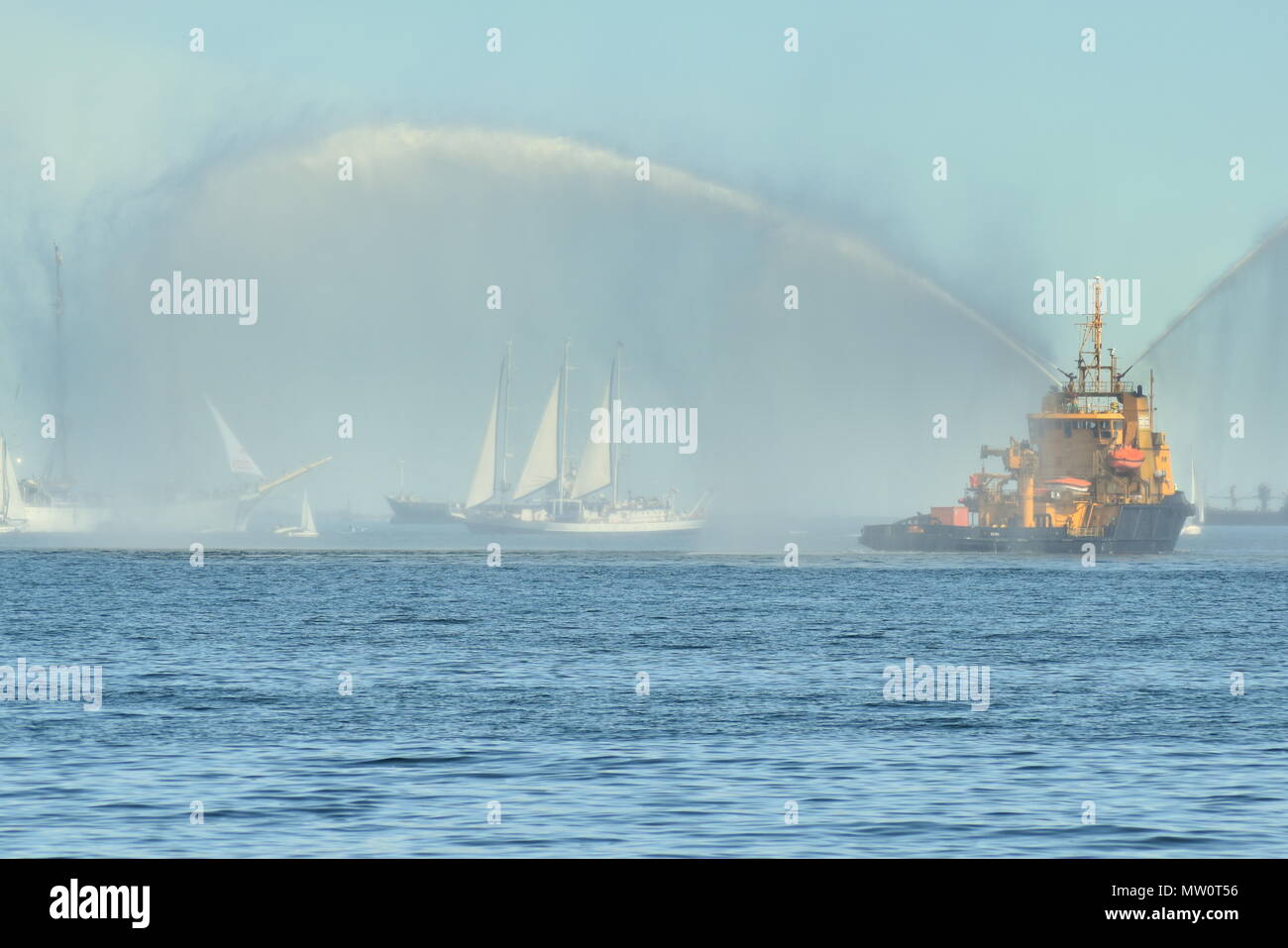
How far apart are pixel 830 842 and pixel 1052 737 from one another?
1208 cm

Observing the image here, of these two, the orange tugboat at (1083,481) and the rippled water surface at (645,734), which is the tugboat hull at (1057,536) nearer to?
the orange tugboat at (1083,481)

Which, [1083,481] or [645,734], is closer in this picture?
[645,734]

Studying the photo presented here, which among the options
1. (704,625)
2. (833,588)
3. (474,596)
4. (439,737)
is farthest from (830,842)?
(833,588)

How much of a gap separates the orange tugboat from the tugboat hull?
80mm

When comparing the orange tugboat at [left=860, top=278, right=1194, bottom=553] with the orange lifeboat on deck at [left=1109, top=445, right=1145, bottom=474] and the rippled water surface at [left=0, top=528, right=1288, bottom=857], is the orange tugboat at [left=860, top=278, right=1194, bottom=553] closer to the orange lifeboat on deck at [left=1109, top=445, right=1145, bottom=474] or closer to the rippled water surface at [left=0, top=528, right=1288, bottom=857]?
the orange lifeboat on deck at [left=1109, top=445, right=1145, bottom=474]

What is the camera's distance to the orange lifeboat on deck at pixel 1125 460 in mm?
125125

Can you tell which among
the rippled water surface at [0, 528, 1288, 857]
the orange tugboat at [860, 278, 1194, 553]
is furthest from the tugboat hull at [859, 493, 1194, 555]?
the rippled water surface at [0, 528, 1288, 857]

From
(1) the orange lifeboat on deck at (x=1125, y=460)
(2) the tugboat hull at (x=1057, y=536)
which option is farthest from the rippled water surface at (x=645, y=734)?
(1) the orange lifeboat on deck at (x=1125, y=460)

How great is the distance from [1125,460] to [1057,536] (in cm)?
805

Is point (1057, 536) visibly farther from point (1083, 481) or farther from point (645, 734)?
point (645, 734)

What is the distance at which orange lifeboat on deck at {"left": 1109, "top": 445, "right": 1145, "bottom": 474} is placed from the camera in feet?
411

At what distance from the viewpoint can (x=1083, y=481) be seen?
416 ft

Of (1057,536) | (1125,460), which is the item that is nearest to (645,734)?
(1057,536)
